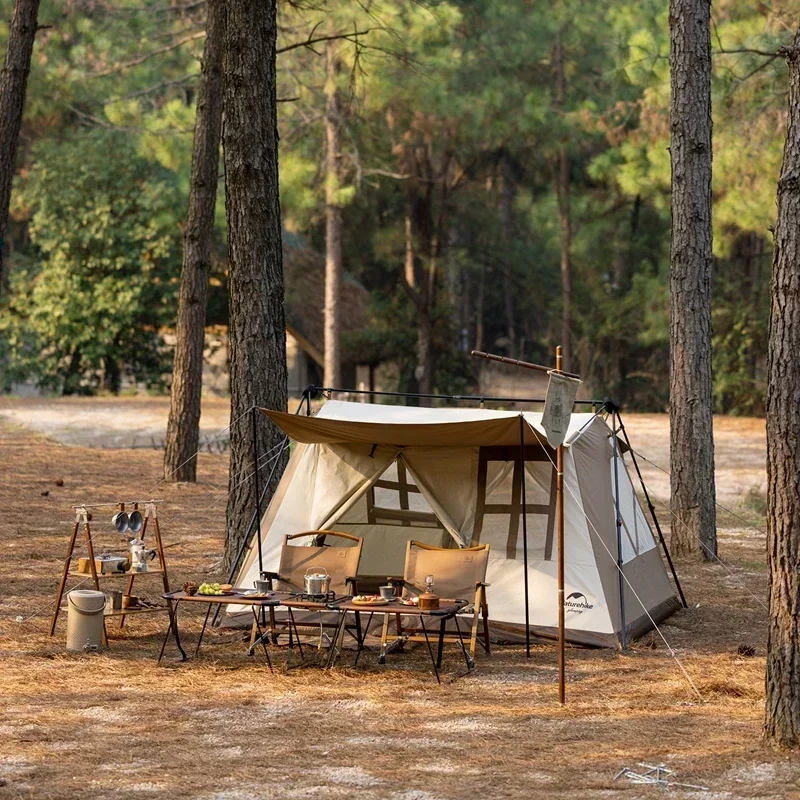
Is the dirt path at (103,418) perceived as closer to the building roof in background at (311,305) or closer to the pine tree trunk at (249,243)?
the building roof in background at (311,305)

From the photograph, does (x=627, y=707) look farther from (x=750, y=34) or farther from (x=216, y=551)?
(x=750, y=34)

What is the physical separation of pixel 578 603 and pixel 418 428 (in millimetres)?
1503

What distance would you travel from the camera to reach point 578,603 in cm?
846

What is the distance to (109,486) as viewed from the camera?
1474 cm

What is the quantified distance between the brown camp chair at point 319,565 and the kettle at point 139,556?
82 centimetres

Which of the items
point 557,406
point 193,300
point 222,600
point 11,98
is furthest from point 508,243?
point 557,406

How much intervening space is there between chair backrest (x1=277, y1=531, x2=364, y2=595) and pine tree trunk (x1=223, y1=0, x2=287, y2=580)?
1388 millimetres

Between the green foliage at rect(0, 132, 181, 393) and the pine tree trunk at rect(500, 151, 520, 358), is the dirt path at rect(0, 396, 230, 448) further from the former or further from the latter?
the pine tree trunk at rect(500, 151, 520, 358)

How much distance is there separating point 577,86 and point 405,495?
22.0 metres

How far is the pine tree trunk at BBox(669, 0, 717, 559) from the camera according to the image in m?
11.6

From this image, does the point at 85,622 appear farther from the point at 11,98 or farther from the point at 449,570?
the point at 11,98

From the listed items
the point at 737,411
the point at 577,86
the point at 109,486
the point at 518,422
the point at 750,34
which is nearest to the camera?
the point at 518,422

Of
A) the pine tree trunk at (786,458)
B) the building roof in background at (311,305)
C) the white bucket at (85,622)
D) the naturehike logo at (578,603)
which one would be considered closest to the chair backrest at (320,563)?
the white bucket at (85,622)

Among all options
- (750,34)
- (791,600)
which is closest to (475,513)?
(791,600)
